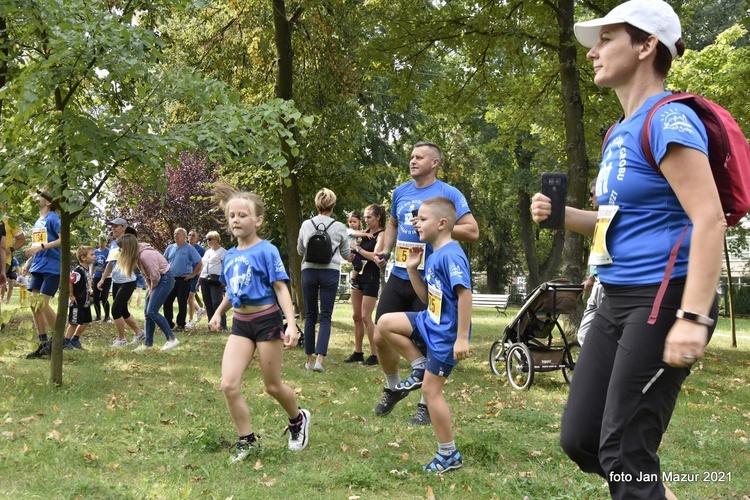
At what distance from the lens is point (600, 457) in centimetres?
259

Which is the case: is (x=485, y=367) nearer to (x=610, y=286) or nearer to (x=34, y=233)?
(x=34, y=233)

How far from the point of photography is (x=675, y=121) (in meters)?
2.52

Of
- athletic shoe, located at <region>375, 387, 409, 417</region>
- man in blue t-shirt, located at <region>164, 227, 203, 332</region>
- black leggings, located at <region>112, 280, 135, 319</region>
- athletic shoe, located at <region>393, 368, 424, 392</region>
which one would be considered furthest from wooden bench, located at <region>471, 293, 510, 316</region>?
athletic shoe, located at <region>393, 368, 424, 392</region>

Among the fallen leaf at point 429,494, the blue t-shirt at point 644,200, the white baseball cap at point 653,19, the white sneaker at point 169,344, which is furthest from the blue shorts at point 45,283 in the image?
the white baseball cap at point 653,19

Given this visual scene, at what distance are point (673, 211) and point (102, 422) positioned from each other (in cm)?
508

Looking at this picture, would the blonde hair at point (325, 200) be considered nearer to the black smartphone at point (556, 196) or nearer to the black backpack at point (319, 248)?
the black backpack at point (319, 248)

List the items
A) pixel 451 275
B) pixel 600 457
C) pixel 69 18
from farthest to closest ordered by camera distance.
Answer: pixel 69 18 → pixel 451 275 → pixel 600 457

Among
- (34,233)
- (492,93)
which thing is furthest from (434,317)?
(492,93)

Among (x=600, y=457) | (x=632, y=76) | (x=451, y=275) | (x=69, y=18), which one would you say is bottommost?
(x=600, y=457)

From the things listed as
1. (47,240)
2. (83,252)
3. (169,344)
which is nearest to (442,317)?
(47,240)

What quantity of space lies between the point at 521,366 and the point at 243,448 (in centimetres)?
449

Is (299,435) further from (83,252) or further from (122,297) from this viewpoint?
(83,252)

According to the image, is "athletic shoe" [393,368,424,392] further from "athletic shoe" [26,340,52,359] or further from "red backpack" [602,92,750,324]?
"athletic shoe" [26,340,52,359]

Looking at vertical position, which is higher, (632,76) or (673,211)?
(632,76)
